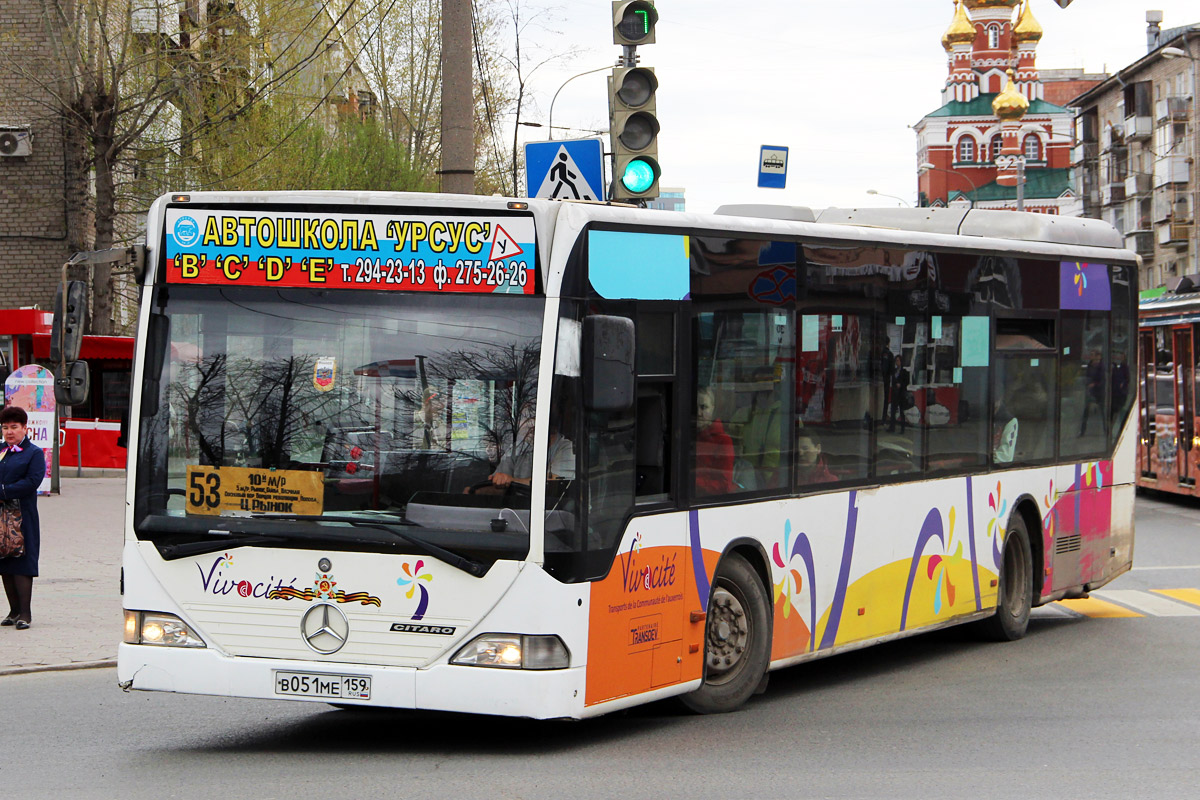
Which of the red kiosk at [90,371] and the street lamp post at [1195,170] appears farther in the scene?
the street lamp post at [1195,170]

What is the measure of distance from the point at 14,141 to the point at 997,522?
93.4 ft

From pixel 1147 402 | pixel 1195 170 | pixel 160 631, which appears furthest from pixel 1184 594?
pixel 1195 170

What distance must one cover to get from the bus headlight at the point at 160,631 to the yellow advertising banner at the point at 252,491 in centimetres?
53

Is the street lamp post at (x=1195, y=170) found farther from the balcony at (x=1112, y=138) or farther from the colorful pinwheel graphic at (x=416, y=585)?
the colorful pinwheel graphic at (x=416, y=585)

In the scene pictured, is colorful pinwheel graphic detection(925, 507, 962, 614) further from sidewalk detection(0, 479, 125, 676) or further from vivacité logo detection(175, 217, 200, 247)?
sidewalk detection(0, 479, 125, 676)

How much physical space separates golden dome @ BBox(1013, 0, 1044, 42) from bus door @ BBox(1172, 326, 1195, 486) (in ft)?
273

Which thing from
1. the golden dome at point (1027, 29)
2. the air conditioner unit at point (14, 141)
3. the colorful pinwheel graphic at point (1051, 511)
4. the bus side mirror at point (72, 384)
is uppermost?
the golden dome at point (1027, 29)

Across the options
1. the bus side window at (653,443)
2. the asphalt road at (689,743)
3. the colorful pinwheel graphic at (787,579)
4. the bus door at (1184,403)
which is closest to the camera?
the asphalt road at (689,743)

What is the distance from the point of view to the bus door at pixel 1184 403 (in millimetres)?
23969

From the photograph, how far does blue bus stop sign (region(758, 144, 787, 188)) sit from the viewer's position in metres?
15.1

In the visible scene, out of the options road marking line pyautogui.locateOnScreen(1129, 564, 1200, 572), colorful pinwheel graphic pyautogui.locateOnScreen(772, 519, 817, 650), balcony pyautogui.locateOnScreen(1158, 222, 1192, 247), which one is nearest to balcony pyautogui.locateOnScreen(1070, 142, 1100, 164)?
balcony pyautogui.locateOnScreen(1158, 222, 1192, 247)

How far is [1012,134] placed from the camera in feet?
336

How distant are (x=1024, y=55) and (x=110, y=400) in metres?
84.5

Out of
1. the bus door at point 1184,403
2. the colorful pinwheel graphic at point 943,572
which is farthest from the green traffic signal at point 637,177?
the bus door at point 1184,403
